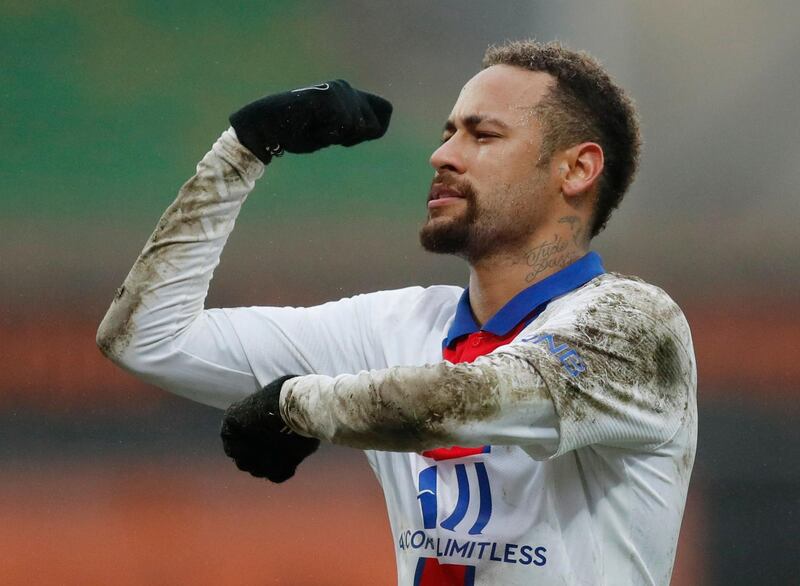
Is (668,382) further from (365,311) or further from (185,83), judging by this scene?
(185,83)

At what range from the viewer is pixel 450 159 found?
1512mm

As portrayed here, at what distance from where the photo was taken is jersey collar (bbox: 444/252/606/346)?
56.3 inches

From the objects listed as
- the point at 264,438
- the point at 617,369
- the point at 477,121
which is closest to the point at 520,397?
the point at 617,369

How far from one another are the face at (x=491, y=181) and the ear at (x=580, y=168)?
20 mm

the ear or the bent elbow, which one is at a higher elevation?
the ear

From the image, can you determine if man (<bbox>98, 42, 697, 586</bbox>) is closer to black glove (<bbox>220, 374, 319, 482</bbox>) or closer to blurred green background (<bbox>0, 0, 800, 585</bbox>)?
black glove (<bbox>220, 374, 319, 482</bbox>)

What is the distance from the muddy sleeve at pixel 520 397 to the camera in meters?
1.10

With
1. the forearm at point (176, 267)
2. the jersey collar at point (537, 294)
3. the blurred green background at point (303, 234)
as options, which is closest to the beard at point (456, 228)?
the jersey collar at point (537, 294)

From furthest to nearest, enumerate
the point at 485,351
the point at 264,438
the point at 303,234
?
the point at 303,234 → the point at 485,351 → the point at 264,438

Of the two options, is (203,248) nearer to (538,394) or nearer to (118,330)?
(118,330)

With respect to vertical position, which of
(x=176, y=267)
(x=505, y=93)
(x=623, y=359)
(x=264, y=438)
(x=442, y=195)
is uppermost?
(x=505, y=93)

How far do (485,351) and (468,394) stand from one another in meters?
0.34

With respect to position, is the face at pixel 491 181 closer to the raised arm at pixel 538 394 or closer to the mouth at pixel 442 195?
the mouth at pixel 442 195

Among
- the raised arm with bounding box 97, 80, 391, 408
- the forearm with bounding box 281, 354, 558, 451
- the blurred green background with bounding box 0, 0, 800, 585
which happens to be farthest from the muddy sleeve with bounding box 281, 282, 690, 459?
the blurred green background with bounding box 0, 0, 800, 585
